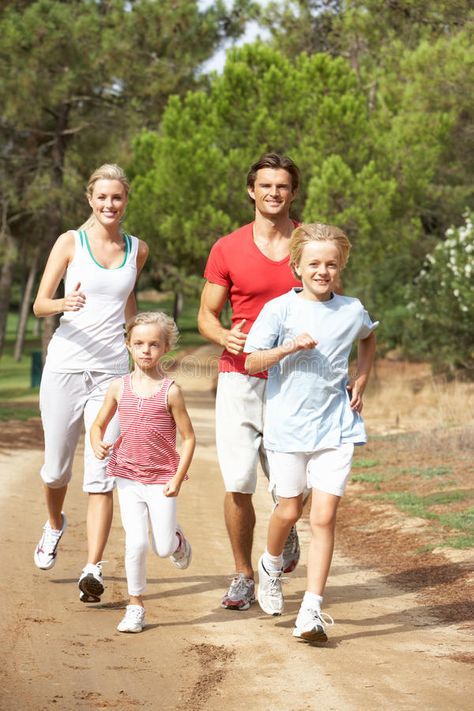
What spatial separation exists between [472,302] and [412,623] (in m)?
17.3

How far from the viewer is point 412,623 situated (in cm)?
640

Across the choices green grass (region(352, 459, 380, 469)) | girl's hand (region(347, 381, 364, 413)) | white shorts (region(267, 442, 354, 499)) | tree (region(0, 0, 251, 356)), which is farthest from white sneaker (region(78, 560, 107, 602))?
tree (region(0, 0, 251, 356))

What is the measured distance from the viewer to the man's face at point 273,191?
6.54 m

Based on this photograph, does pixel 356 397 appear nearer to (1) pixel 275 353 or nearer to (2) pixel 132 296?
(1) pixel 275 353

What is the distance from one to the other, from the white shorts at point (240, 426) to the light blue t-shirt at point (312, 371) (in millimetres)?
540

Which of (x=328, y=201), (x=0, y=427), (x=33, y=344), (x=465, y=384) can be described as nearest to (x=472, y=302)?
(x=465, y=384)

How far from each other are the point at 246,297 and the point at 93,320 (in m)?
0.87

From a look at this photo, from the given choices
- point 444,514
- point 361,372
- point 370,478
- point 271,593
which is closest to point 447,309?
point 370,478

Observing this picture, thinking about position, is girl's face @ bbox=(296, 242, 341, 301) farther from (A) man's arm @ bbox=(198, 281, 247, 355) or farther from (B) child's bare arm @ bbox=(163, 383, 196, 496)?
(B) child's bare arm @ bbox=(163, 383, 196, 496)

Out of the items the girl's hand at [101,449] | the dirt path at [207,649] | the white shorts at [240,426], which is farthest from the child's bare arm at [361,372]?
the girl's hand at [101,449]

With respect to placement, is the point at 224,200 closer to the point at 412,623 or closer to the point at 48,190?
the point at 48,190

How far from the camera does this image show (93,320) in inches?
261

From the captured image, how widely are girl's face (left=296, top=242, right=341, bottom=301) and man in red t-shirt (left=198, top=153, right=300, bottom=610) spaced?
527mm

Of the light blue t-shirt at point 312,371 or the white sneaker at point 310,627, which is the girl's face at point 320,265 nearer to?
the light blue t-shirt at point 312,371
